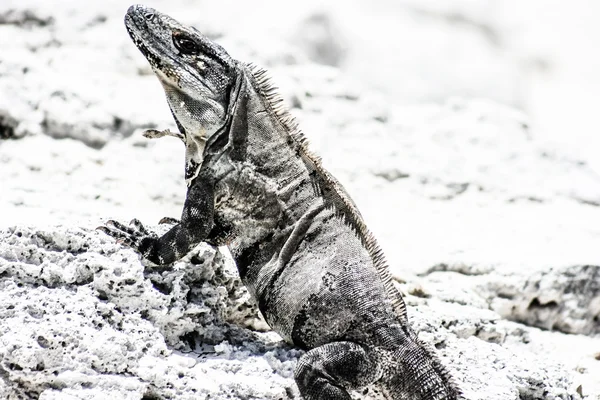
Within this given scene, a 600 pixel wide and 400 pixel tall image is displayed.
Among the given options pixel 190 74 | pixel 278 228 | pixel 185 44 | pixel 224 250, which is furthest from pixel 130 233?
pixel 224 250

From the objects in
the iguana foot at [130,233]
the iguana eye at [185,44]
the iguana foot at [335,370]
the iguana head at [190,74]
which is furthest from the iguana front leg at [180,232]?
the iguana foot at [335,370]

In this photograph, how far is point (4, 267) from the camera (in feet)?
13.7

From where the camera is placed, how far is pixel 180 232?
14.5 ft

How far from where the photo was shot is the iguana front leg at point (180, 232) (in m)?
4.43

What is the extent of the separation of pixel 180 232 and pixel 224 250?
1.41 m

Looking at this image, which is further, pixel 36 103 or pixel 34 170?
pixel 36 103

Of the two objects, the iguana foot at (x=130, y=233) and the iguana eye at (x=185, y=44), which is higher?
the iguana eye at (x=185, y=44)

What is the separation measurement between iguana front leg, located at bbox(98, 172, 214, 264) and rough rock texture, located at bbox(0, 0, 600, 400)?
0.08 metres

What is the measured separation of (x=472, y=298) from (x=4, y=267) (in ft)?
10.4

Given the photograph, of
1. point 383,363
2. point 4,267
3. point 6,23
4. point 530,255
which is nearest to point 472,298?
point 530,255

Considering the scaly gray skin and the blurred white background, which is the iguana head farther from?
the blurred white background

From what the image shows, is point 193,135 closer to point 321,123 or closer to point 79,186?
point 79,186

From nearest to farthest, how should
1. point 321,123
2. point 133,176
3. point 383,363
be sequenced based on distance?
point 383,363 → point 133,176 → point 321,123

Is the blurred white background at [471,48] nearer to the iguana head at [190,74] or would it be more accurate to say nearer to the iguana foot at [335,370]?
the iguana head at [190,74]
